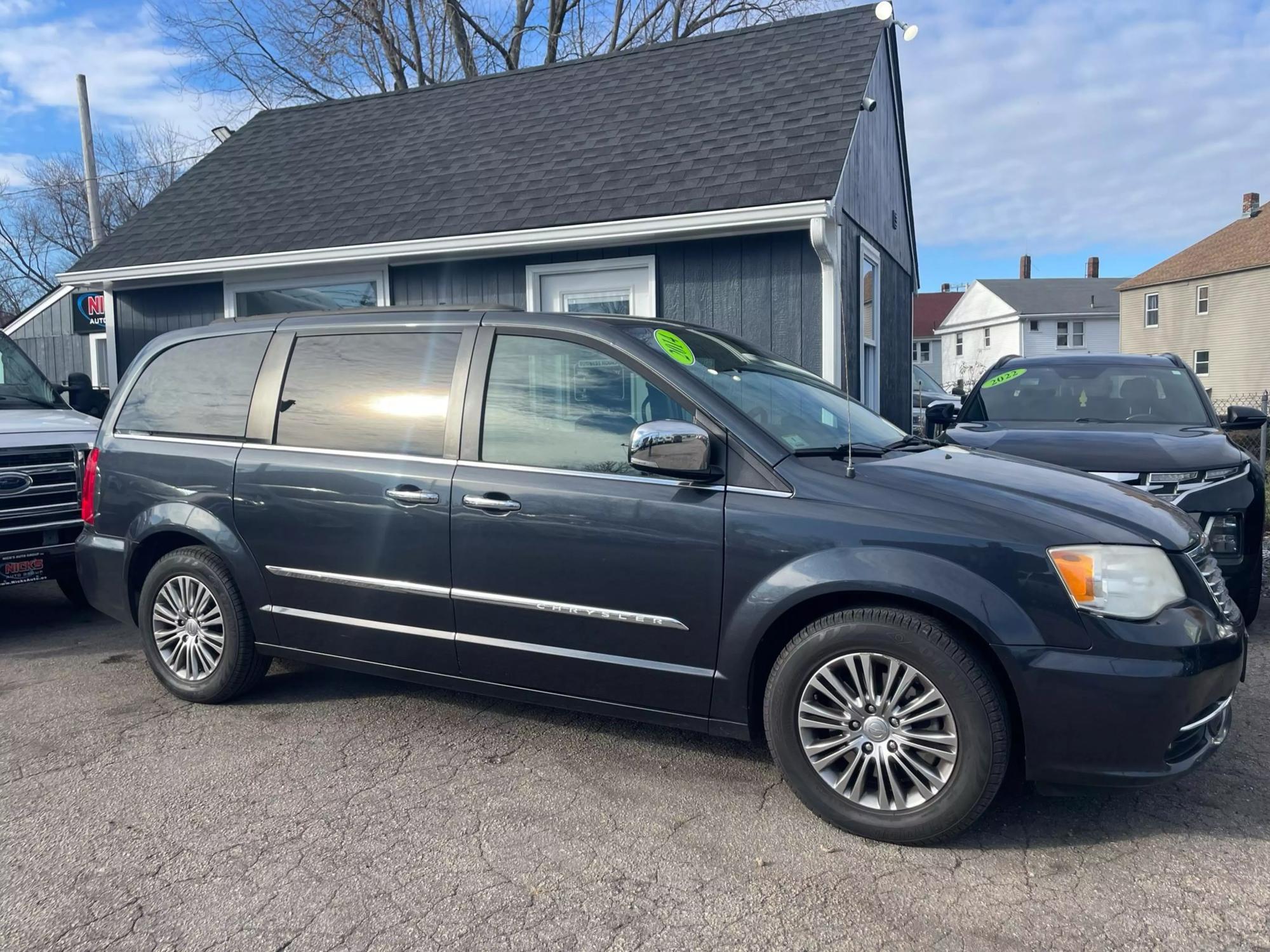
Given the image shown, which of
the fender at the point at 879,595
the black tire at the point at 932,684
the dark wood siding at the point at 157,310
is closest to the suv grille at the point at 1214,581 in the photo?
the fender at the point at 879,595

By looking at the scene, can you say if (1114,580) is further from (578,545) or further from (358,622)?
(358,622)

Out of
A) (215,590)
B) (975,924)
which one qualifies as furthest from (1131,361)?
(215,590)

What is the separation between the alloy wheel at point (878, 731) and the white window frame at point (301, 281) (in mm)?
7566

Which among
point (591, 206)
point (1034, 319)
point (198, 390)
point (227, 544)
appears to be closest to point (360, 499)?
point (227, 544)

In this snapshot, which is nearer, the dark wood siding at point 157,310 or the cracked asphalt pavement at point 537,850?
the cracked asphalt pavement at point 537,850

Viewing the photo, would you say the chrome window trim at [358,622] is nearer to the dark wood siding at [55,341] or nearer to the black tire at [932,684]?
the black tire at [932,684]

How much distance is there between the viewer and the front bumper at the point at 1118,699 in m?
2.74

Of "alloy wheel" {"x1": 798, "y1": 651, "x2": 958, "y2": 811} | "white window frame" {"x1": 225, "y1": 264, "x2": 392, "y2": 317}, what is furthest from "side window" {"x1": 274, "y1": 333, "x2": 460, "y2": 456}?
"white window frame" {"x1": 225, "y1": 264, "x2": 392, "y2": 317}

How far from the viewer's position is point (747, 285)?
820 centimetres

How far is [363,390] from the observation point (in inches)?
156

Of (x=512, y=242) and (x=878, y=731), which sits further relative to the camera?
(x=512, y=242)

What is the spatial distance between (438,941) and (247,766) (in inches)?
60.2

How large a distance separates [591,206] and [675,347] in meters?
5.18

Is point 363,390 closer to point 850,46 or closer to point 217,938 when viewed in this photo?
point 217,938
